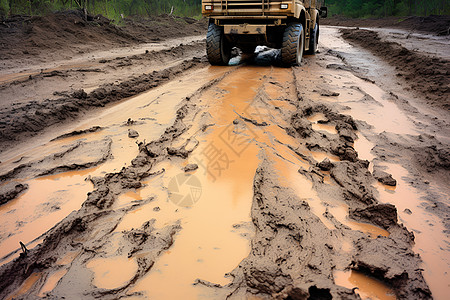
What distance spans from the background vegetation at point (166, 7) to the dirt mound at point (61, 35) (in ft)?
3.37

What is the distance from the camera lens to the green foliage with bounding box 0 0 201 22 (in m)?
12.6

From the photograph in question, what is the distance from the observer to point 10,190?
2.78m

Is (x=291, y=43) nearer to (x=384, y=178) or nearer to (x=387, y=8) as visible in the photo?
(x=384, y=178)

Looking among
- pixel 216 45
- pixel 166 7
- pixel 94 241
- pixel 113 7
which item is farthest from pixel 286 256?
pixel 166 7

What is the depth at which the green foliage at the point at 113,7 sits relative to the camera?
12.6 meters

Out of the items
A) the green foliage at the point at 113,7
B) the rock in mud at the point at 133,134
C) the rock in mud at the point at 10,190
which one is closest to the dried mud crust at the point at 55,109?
the rock in mud at the point at 10,190

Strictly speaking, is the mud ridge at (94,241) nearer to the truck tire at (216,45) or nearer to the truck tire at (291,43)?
the truck tire at (216,45)

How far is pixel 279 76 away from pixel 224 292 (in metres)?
6.21

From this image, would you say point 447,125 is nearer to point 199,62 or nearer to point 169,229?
point 169,229

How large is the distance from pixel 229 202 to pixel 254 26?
19.6 ft

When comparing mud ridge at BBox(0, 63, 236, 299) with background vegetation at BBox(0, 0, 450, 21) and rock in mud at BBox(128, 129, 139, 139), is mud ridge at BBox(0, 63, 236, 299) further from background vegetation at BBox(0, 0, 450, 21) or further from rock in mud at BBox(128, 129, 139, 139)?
background vegetation at BBox(0, 0, 450, 21)

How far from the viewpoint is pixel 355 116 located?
480 cm

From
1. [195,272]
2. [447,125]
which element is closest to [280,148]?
[195,272]

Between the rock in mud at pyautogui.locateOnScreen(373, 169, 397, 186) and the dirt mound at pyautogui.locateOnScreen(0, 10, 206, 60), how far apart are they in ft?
34.7
